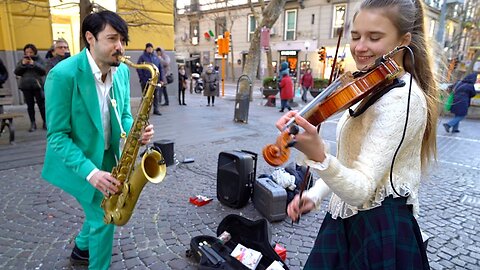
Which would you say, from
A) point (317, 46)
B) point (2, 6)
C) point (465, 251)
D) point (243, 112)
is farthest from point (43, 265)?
point (317, 46)

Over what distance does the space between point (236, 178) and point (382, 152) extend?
2.93 meters

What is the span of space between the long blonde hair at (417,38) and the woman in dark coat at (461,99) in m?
9.40

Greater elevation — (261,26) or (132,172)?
(261,26)

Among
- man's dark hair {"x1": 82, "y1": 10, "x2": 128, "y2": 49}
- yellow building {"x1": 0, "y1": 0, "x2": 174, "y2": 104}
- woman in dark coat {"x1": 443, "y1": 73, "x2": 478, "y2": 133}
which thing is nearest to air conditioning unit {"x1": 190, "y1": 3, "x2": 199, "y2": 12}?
yellow building {"x1": 0, "y1": 0, "x2": 174, "y2": 104}

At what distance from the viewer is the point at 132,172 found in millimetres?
2326

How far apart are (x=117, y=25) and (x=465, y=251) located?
405cm

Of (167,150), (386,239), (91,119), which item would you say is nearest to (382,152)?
(386,239)

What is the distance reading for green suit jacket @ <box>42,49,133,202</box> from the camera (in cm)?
205

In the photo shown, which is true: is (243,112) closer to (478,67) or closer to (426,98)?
(426,98)

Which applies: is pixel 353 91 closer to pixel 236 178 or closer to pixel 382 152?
pixel 382 152

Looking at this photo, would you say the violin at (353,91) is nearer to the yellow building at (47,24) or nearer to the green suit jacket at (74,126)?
the green suit jacket at (74,126)

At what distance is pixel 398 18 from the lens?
1236 millimetres

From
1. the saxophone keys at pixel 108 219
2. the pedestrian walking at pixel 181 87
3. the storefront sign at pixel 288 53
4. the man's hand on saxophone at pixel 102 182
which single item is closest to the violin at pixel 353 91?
the man's hand on saxophone at pixel 102 182

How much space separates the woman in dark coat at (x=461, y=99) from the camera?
9.11m
